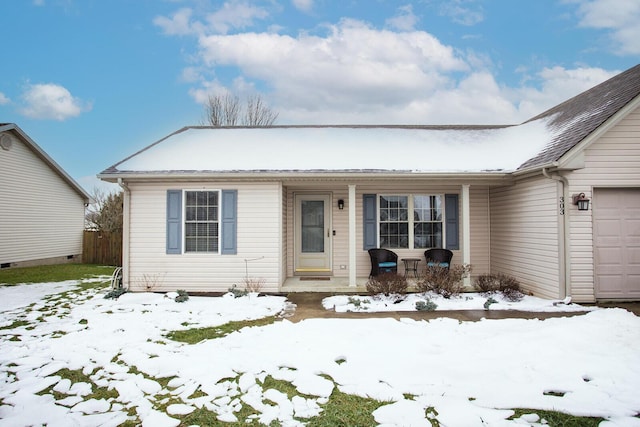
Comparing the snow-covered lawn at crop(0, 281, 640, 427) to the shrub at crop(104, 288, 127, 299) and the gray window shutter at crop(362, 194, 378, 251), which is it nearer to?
the shrub at crop(104, 288, 127, 299)

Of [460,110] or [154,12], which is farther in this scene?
[460,110]

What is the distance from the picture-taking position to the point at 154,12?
11.6 metres

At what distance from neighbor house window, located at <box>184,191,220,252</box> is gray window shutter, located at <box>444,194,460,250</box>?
5983 millimetres

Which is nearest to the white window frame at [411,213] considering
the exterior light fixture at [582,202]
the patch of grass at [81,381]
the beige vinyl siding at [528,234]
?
the beige vinyl siding at [528,234]

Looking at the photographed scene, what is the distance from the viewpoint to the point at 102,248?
16.4 m

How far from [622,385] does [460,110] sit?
53.1 ft

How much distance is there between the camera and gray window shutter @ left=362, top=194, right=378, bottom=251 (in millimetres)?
9492

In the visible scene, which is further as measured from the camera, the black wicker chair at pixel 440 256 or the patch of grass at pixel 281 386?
the black wicker chair at pixel 440 256

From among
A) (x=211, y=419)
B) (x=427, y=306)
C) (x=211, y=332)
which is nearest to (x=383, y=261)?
(x=427, y=306)

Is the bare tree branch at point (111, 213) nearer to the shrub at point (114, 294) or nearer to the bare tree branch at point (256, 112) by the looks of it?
the bare tree branch at point (256, 112)

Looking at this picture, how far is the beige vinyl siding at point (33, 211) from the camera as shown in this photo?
1328 cm

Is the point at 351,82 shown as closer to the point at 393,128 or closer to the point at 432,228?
the point at 393,128

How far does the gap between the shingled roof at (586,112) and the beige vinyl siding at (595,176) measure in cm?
35

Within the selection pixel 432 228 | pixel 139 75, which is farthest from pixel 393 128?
pixel 139 75
